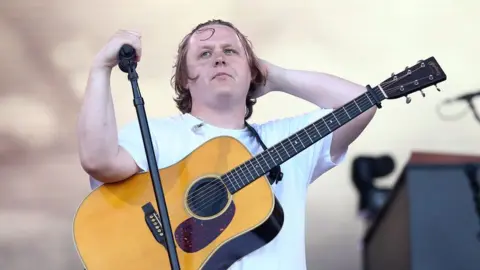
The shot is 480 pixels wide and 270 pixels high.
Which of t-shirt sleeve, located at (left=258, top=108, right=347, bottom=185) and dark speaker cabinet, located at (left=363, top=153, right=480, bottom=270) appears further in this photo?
dark speaker cabinet, located at (left=363, top=153, right=480, bottom=270)

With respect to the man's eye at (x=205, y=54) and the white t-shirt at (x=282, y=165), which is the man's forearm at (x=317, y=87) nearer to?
the white t-shirt at (x=282, y=165)

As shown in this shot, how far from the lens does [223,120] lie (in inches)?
74.1

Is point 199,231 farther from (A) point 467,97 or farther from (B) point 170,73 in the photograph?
(A) point 467,97

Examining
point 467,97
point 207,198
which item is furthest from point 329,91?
point 467,97

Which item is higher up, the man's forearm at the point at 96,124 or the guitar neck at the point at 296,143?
the man's forearm at the point at 96,124

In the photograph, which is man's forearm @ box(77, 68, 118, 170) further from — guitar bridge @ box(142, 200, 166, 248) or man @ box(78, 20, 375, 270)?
guitar bridge @ box(142, 200, 166, 248)

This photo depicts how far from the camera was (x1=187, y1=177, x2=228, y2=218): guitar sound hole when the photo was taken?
1664 mm

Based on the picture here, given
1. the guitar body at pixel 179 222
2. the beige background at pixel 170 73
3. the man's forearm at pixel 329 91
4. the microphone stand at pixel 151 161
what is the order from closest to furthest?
the microphone stand at pixel 151 161 → the guitar body at pixel 179 222 → the man's forearm at pixel 329 91 → the beige background at pixel 170 73

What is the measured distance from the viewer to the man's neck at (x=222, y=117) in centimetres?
188

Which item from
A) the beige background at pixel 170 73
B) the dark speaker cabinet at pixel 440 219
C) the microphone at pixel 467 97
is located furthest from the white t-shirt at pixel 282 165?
the microphone at pixel 467 97

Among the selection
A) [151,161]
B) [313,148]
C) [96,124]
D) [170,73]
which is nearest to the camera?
[151,161]

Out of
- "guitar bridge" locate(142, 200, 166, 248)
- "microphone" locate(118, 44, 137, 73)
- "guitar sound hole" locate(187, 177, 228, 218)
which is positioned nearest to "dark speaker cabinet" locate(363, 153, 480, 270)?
"guitar sound hole" locate(187, 177, 228, 218)

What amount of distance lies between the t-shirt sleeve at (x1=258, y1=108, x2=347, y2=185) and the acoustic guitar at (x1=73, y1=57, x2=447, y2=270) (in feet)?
0.42

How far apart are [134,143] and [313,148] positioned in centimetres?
42
